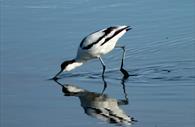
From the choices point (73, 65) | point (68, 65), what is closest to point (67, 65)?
point (68, 65)

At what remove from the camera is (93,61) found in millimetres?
14570

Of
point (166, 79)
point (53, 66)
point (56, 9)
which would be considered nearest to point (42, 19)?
point (56, 9)

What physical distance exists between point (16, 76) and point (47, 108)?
2192 millimetres

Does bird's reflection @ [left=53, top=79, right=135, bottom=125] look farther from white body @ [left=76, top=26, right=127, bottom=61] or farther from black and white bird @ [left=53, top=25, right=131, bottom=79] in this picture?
white body @ [left=76, top=26, right=127, bottom=61]

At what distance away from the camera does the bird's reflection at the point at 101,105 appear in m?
10.3

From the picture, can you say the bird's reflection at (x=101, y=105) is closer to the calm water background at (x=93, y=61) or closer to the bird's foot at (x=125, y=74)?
the calm water background at (x=93, y=61)

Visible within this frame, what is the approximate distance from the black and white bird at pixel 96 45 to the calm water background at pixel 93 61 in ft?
0.73

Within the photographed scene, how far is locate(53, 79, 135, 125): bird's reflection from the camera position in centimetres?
1028

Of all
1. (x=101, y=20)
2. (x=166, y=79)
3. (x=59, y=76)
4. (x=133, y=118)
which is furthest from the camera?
(x=101, y=20)

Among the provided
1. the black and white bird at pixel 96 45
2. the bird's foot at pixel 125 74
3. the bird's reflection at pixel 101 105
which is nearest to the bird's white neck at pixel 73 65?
the black and white bird at pixel 96 45

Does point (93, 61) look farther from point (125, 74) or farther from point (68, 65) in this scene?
point (125, 74)

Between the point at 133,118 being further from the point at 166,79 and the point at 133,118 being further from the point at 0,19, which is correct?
the point at 0,19

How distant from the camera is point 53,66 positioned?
1391cm

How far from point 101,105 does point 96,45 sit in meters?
2.42
